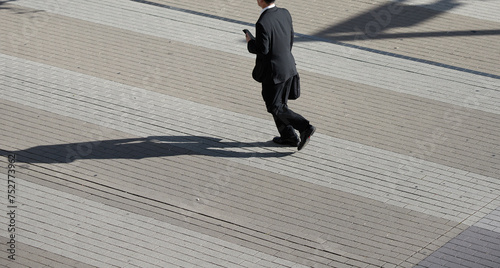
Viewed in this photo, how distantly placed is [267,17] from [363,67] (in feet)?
10.3

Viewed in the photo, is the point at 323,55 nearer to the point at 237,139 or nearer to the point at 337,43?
the point at 337,43

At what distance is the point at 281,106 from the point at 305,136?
1.53 ft

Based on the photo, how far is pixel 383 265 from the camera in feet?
23.8

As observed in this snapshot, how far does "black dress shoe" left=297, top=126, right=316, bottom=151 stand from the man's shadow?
0.15 m

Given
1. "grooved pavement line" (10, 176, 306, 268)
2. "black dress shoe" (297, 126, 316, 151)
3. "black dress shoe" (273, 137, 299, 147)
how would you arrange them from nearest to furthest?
"grooved pavement line" (10, 176, 306, 268) → "black dress shoe" (297, 126, 316, 151) → "black dress shoe" (273, 137, 299, 147)

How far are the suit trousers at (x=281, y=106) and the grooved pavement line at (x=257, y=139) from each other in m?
0.39

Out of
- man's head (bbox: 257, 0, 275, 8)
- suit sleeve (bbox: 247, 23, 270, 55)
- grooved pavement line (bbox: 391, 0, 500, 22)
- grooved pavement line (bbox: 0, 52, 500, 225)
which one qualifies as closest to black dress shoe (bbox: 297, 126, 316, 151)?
grooved pavement line (bbox: 0, 52, 500, 225)

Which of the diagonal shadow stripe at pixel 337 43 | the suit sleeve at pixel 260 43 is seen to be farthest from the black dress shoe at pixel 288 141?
the diagonal shadow stripe at pixel 337 43

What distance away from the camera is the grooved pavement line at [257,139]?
8328 millimetres

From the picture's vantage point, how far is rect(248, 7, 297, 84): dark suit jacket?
833 centimetres

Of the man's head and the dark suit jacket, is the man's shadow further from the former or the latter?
the man's head

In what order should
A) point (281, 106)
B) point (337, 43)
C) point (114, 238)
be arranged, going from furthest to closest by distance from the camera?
point (337, 43), point (281, 106), point (114, 238)

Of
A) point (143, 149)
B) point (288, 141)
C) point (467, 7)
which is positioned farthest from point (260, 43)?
point (467, 7)

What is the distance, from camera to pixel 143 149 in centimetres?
908
